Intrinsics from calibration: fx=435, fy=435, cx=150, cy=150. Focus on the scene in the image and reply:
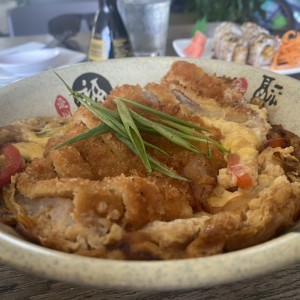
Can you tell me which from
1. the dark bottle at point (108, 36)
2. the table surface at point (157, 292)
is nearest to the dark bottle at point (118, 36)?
the dark bottle at point (108, 36)

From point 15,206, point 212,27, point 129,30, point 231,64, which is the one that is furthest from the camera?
point 212,27

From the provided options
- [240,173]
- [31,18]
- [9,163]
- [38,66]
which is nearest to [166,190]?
[240,173]

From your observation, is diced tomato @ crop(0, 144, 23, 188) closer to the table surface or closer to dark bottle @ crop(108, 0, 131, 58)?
the table surface

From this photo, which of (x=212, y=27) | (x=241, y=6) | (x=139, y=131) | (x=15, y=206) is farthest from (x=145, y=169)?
(x=241, y=6)

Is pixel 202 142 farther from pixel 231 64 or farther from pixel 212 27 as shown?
pixel 212 27

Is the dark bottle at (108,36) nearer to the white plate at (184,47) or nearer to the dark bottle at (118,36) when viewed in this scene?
the dark bottle at (118,36)

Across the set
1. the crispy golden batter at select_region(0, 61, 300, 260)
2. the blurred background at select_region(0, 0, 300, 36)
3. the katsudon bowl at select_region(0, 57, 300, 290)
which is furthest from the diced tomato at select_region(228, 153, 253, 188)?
the blurred background at select_region(0, 0, 300, 36)
